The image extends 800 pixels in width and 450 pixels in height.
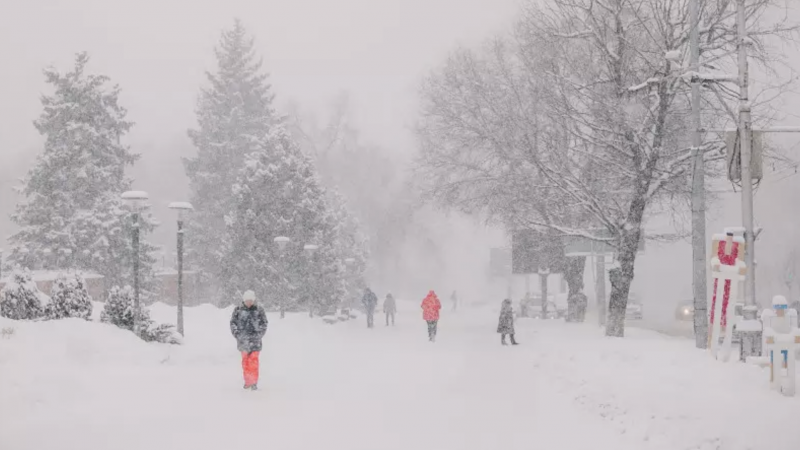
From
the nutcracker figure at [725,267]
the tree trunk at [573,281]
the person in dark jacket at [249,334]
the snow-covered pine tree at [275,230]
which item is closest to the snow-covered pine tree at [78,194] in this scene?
the snow-covered pine tree at [275,230]

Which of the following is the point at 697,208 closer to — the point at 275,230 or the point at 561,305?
the point at 275,230

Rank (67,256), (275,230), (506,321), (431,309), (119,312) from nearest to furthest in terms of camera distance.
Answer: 1. (119,312)
2. (506,321)
3. (431,309)
4. (67,256)
5. (275,230)

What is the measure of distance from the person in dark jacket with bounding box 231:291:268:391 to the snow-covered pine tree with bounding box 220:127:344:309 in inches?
1037

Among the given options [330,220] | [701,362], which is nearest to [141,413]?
[701,362]

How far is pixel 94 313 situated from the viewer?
19.4 m

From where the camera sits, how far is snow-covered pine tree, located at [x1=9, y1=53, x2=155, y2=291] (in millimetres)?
40438

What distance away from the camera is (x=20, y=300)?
16391 mm

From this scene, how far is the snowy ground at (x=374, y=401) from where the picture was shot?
8570 millimetres

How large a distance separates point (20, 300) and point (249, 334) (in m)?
6.59

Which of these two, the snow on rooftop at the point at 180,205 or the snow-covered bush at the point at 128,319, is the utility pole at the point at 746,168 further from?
the snow on rooftop at the point at 180,205

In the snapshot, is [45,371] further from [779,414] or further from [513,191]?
[513,191]

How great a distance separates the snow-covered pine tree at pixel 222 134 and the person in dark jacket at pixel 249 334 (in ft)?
115

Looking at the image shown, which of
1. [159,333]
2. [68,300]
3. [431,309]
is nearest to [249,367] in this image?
[159,333]

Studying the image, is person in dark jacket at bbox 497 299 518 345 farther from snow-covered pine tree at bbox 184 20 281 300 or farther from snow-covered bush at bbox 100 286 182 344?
snow-covered pine tree at bbox 184 20 281 300
